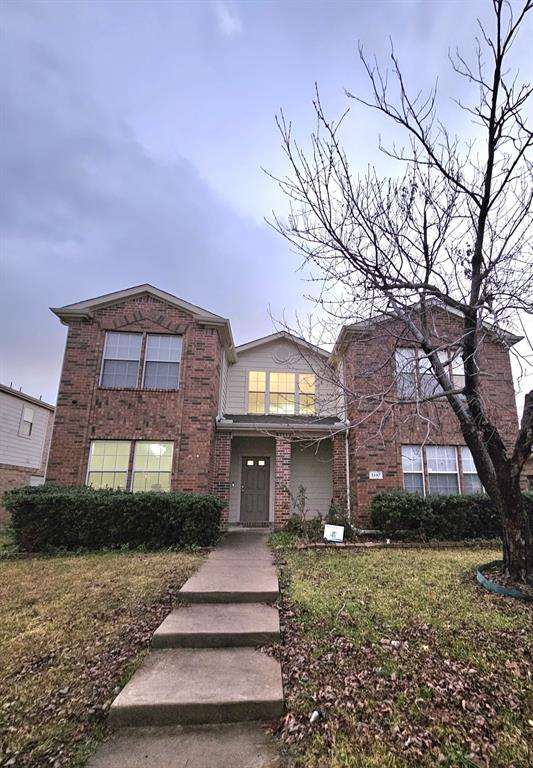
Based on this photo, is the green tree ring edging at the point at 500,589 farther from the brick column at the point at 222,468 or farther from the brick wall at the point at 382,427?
the brick column at the point at 222,468

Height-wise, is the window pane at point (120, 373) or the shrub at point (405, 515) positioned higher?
the window pane at point (120, 373)

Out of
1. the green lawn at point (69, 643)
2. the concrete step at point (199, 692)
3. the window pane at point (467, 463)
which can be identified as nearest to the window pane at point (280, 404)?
the window pane at point (467, 463)

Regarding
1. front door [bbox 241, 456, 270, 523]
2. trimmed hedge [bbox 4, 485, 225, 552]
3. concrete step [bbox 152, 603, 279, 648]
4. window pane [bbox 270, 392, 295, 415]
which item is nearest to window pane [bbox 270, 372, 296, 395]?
window pane [bbox 270, 392, 295, 415]

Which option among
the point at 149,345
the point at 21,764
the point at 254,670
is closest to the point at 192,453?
the point at 149,345

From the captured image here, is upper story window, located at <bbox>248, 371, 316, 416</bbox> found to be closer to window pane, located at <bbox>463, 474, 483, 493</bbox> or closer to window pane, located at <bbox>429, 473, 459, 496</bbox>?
window pane, located at <bbox>429, 473, 459, 496</bbox>

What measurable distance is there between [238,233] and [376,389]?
9.50 metres

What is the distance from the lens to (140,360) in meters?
10.5

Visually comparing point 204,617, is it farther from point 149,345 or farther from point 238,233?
point 238,233

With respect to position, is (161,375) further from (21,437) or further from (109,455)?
(21,437)

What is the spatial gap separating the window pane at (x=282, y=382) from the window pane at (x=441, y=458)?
16.3 feet

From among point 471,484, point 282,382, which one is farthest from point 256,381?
point 471,484

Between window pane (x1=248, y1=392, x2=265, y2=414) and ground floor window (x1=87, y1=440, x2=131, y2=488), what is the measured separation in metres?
4.37

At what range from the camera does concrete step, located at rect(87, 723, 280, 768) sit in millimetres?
2113

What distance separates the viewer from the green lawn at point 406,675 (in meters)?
2.18
